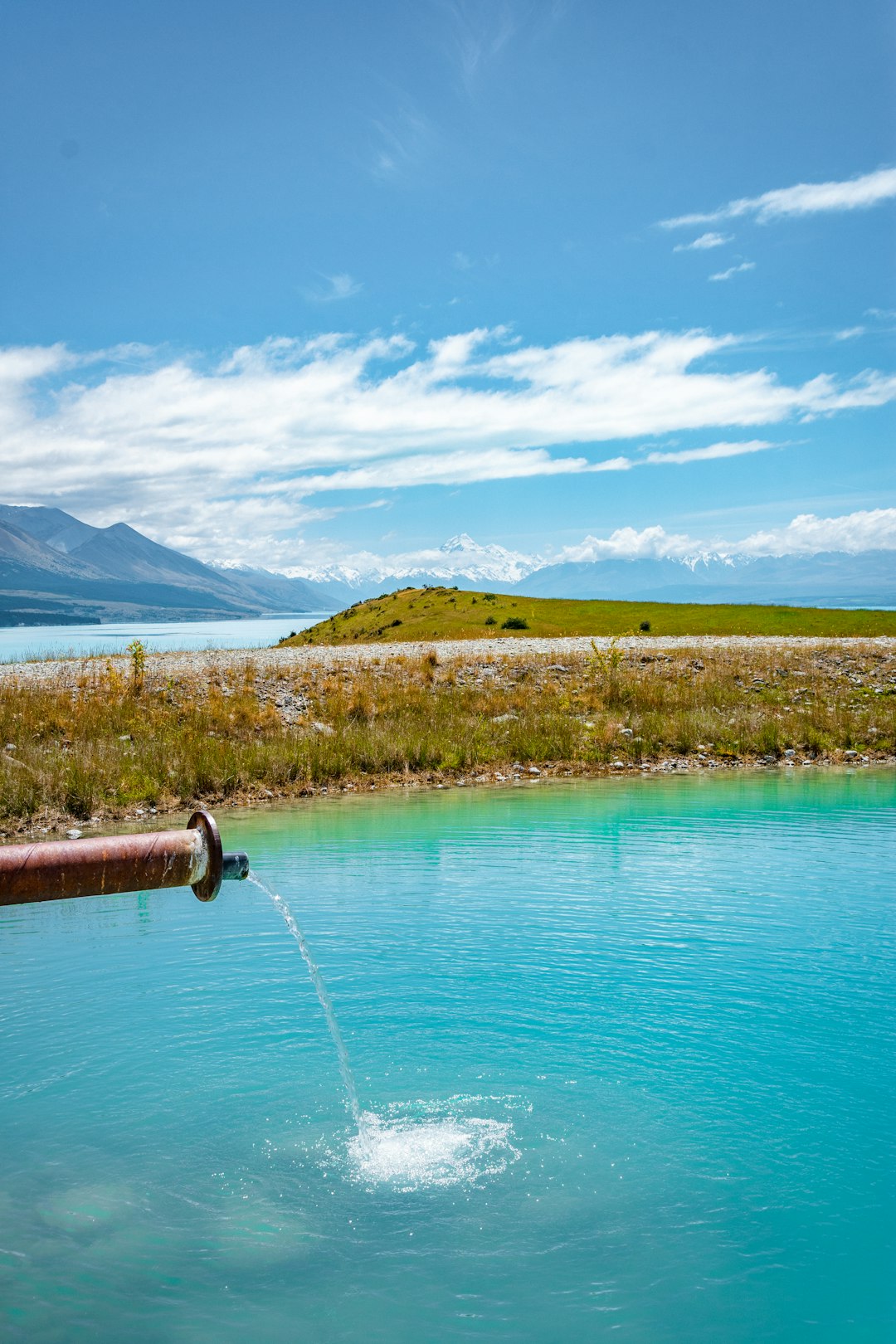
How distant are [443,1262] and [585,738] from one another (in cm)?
1722

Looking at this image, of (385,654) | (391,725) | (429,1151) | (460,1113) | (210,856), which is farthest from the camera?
(385,654)

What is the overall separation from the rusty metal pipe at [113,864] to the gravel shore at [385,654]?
22985mm

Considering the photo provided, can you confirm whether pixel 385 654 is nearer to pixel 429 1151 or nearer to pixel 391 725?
pixel 391 725

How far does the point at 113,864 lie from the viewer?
379 centimetres

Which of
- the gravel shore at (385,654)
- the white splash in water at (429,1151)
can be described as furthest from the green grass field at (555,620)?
the white splash in water at (429,1151)

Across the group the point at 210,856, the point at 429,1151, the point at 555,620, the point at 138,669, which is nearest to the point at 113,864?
the point at 210,856

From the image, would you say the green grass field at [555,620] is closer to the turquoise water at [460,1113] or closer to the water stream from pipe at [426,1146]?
the turquoise water at [460,1113]

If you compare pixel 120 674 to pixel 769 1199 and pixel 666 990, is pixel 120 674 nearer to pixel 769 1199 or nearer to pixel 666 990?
pixel 666 990

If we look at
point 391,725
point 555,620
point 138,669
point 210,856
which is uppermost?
point 555,620

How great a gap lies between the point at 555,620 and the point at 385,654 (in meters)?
30.6

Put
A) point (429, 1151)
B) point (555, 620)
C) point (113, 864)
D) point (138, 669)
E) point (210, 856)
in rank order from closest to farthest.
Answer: point (113, 864) < point (210, 856) < point (429, 1151) < point (138, 669) < point (555, 620)

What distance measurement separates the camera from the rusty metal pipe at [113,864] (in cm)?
370

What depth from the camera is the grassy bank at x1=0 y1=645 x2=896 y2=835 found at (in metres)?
17.6

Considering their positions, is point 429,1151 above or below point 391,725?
below
